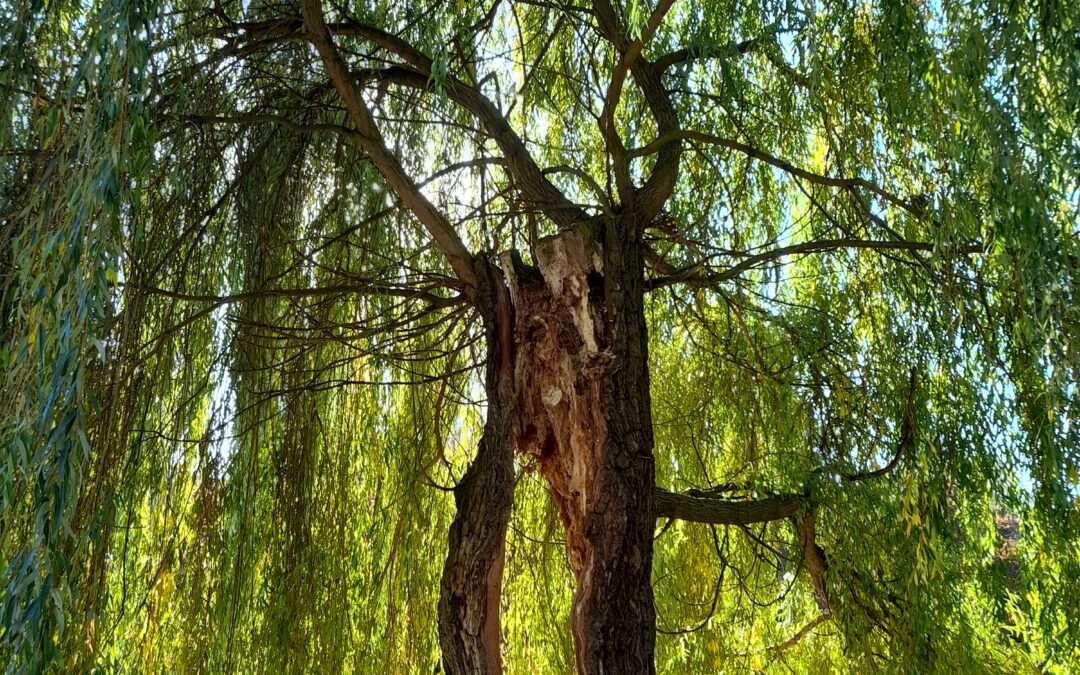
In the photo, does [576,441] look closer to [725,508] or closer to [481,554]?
[481,554]

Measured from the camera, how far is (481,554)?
85.9 inches

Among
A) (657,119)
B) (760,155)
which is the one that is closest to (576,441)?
(760,155)

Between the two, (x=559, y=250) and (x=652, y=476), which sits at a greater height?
(x=559, y=250)

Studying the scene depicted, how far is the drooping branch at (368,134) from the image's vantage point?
2189 mm

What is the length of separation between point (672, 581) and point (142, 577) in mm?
1479

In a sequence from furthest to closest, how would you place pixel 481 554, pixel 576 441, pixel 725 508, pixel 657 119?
pixel 657 119
pixel 725 508
pixel 576 441
pixel 481 554

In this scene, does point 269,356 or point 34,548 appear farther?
point 269,356

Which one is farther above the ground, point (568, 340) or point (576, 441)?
point (568, 340)

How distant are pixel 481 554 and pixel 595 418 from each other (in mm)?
362

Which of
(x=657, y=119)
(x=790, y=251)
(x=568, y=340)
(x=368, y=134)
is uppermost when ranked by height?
(x=657, y=119)

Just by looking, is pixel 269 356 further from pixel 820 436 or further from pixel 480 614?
pixel 820 436

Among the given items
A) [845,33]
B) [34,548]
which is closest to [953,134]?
[845,33]

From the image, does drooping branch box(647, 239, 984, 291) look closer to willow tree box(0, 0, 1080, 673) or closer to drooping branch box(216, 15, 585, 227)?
willow tree box(0, 0, 1080, 673)

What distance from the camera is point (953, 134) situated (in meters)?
1.96
